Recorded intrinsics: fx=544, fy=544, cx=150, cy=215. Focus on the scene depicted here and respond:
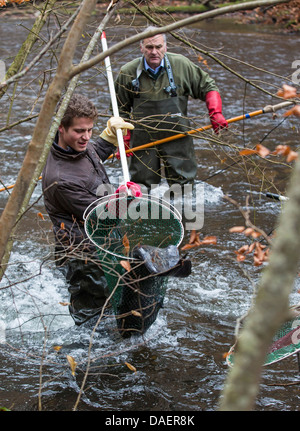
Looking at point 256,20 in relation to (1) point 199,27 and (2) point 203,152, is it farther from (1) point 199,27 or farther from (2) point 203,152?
(2) point 203,152

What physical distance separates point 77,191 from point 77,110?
53 centimetres

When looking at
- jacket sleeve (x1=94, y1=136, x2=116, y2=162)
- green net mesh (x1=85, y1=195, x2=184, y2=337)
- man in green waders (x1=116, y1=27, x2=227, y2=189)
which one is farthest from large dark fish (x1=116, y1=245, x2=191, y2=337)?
man in green waders (x1=116, y1=27, x2=227, y2=189)

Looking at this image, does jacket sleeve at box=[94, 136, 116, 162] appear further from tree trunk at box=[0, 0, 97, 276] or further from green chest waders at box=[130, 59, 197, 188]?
tree trunk at box=[0, 0, 97, 276]

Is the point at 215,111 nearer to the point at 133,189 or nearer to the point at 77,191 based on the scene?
the point at 133,189

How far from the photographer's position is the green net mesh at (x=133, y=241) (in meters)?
3.48

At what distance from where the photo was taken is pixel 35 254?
562 cm

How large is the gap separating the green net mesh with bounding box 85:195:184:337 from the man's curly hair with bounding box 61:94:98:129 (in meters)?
0.56

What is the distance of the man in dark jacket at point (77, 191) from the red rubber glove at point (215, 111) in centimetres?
171

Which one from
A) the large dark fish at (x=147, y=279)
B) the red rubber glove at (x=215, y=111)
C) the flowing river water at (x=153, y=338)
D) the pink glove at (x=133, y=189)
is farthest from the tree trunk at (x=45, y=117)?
the red rubber glove at (x=215, y=111)

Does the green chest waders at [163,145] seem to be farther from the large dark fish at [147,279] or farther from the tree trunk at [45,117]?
the tree trunk at [45,117]

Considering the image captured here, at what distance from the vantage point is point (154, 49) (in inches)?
203

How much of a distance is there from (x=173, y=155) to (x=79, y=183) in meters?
2.20

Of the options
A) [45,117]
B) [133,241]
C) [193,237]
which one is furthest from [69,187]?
[45,117]
